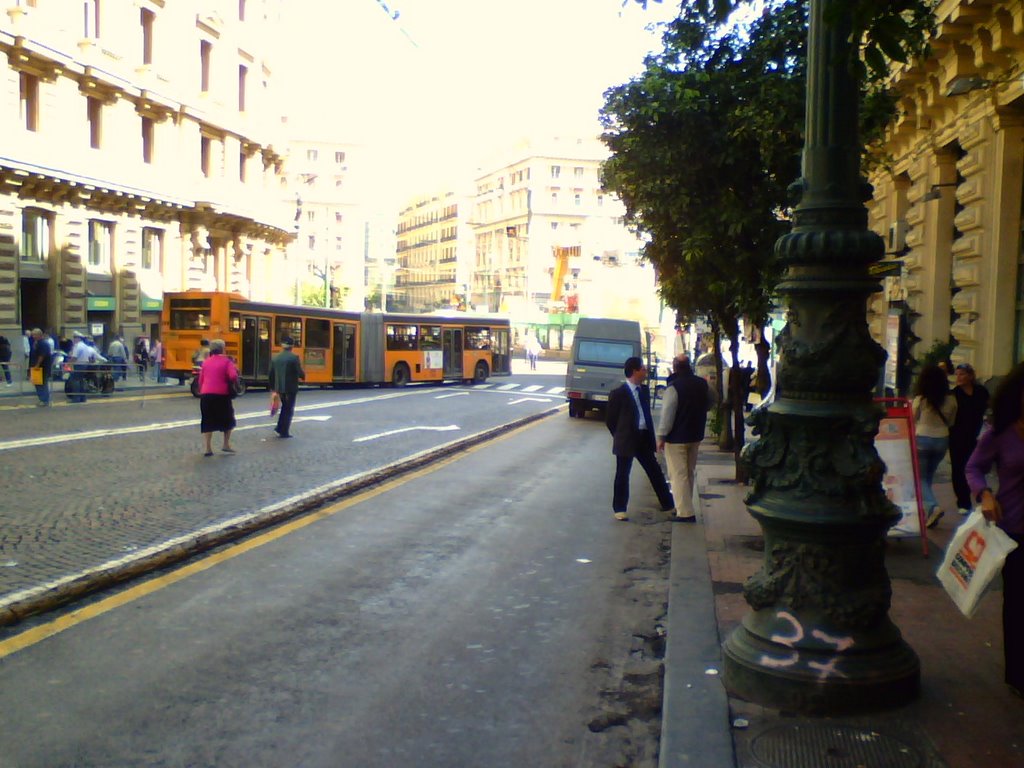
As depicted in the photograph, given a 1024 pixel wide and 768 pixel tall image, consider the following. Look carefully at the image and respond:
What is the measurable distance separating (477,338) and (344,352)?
28.5 ft

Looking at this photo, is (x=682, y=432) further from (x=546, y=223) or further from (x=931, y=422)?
(x=546, y=223)

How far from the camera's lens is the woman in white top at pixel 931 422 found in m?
10.1

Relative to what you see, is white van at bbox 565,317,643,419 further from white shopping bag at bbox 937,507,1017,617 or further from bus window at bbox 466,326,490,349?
white shopping bag at bbox 937,507,1017,617

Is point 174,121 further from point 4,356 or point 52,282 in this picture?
point 4,356

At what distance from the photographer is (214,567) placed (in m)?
8.05

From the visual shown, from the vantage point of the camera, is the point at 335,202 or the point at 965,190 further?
the point at 335,202

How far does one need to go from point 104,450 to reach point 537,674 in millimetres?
11098

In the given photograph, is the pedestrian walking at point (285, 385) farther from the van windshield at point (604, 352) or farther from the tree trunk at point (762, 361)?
the van windshield at point (604, 352)

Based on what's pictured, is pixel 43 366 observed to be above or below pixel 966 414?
below

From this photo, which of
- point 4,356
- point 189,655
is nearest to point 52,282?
point 4,356

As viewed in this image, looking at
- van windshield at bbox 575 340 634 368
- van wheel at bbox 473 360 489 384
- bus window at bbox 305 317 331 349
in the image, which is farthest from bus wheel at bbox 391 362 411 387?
van windshield at bbox 575 340 634 368

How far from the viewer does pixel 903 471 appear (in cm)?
867

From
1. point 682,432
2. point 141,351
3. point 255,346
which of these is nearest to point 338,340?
point 255,346

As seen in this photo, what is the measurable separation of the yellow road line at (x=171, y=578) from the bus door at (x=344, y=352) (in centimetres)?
2351
